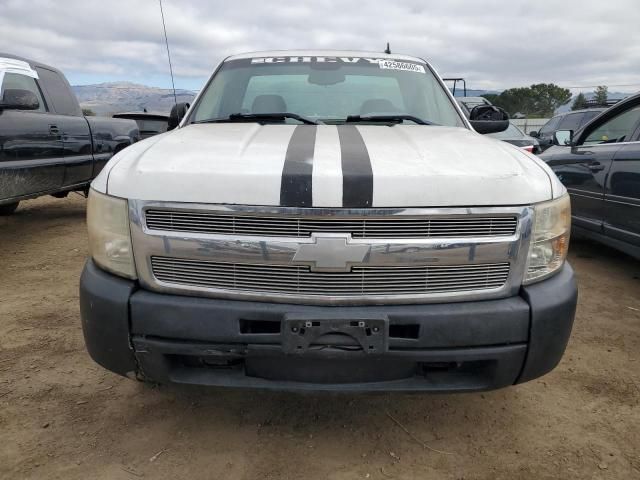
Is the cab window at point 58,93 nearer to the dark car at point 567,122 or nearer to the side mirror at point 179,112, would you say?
the side mirror at point 179,112

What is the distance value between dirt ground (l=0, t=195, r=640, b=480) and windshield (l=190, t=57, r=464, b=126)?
5.30ft

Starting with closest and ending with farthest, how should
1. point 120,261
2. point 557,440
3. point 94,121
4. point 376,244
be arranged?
point 376,244
point 120,261
point 557,440
point 94,121

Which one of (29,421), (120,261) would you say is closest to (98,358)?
(120,261)

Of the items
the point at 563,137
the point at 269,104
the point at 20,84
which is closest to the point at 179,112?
the point at 269,104

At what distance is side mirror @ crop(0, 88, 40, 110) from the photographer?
14.2ft

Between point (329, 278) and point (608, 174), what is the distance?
3589 millimetres

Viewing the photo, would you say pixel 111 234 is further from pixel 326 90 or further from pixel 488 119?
pixel 488 119

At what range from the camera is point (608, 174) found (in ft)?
14.3

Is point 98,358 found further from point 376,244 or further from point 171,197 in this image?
point 376,244

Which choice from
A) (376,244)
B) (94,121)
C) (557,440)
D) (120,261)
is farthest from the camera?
(94,121)

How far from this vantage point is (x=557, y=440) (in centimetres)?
224

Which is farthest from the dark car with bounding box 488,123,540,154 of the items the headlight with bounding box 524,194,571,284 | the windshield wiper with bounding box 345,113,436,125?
the headlight with bounding box 524,194,571,284

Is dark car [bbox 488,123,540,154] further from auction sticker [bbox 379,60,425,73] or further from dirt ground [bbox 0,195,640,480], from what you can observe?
dirt ground [bbox 0,195,640,480]

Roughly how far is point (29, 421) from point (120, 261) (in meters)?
1.02
